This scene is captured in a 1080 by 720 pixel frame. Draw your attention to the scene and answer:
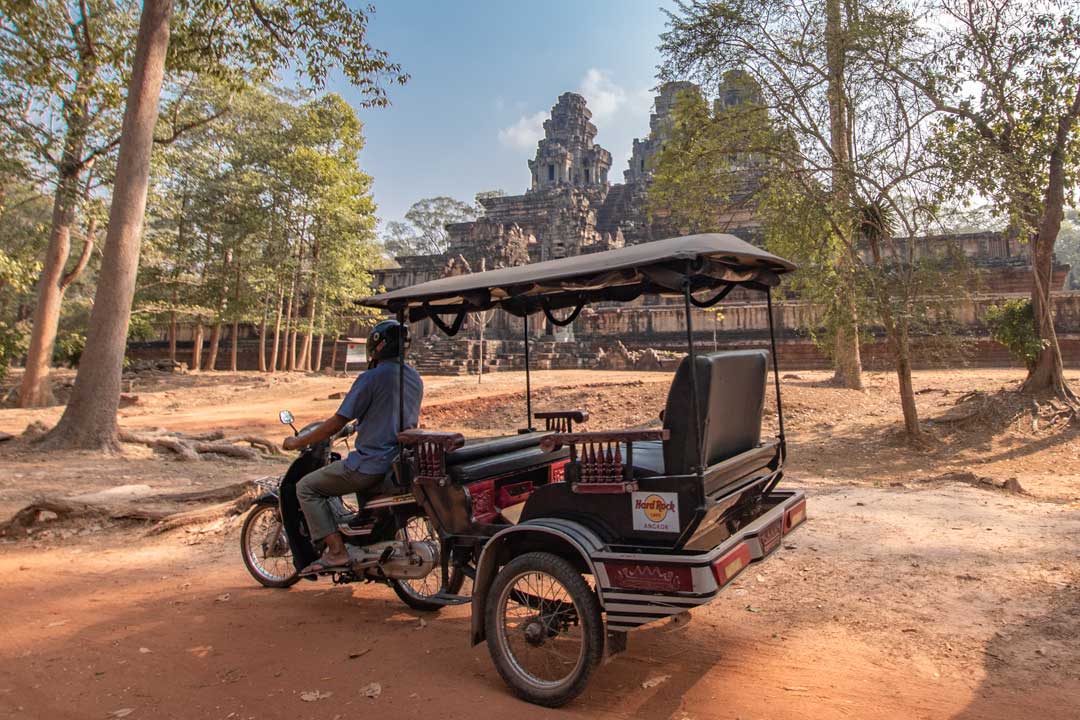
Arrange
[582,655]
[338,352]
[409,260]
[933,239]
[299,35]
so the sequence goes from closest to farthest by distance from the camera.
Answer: [582,655]
[933,239]
[299,35]
[338,352]
[409,260]

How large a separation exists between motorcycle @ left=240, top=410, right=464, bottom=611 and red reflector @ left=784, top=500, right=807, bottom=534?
5.78 ft

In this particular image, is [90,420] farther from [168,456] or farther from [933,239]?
[933,239]

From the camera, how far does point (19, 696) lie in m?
3.15

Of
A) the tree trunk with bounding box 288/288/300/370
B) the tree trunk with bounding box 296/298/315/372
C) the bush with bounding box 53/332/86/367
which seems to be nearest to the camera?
the bush with bounding box 53/332/86/367

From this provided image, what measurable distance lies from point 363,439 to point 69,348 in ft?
87.2

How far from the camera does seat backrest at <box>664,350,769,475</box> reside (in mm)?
2969

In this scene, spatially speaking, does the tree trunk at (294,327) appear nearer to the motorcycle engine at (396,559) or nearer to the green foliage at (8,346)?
the green foliage at (8,346)

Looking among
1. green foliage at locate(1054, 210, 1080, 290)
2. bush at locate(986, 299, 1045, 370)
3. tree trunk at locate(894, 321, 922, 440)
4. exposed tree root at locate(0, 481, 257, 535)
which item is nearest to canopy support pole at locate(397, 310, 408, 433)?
Answer: exposed tree root at locate(0, 481, 257, 535)

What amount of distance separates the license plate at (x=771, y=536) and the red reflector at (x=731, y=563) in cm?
15

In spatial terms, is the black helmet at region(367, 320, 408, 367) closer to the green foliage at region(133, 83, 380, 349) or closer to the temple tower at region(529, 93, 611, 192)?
the green foliage at region(133, 83, 380, 349)

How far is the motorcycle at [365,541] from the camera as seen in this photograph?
153 inches

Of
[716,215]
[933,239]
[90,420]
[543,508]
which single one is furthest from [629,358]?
[543,508]

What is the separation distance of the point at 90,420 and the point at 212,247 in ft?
61.7

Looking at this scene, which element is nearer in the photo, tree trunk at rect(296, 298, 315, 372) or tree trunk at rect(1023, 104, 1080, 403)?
tree trunk at rect(1023, 104, 1080, 403)
